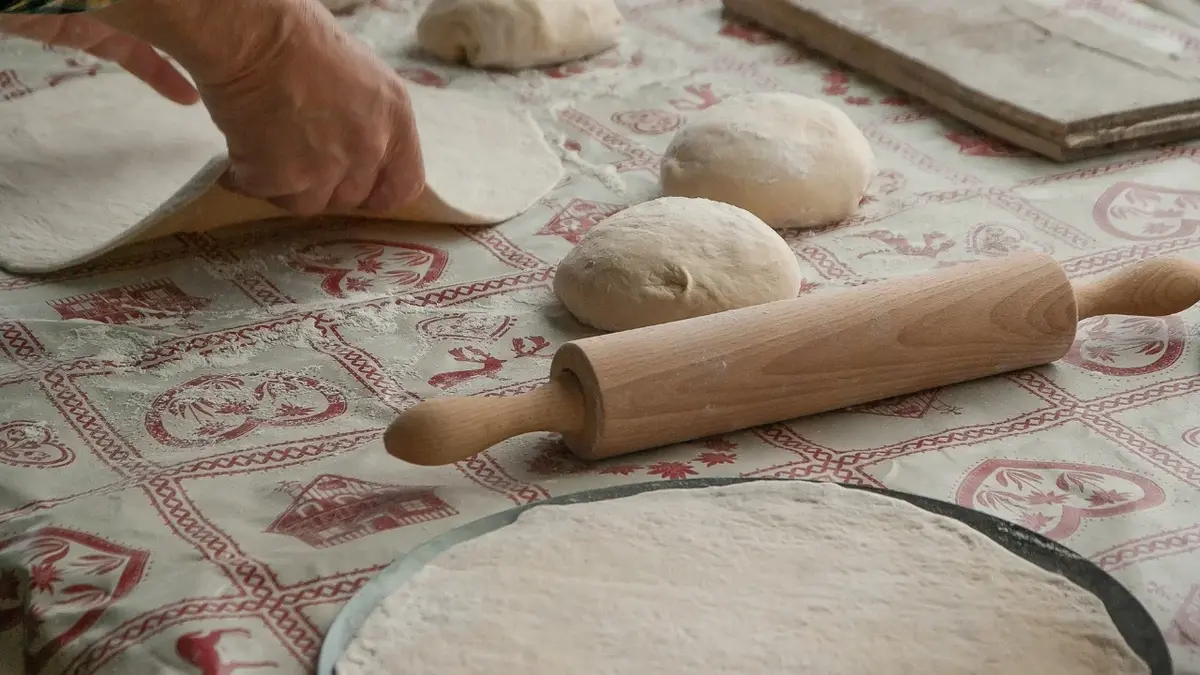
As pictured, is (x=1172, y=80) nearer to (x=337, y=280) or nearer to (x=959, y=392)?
(x=959, y=392)

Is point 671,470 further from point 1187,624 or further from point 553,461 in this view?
point 1187,624

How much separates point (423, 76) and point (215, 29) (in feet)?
3.03

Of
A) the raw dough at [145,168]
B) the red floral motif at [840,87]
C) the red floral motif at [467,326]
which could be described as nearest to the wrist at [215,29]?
the raw dough at [145,168]

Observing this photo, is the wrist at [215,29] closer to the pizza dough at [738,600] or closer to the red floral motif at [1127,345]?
the pizza dough at [738,600]

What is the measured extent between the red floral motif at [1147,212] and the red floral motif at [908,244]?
24 centimetres

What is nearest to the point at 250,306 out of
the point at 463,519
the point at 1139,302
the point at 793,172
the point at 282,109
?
the point at 282,109

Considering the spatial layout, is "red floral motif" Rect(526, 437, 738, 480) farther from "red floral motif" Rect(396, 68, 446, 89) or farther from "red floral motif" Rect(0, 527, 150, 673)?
"red floral motif" Rect(396, 68, 446, 89)

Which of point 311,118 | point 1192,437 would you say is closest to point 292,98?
point 311,118

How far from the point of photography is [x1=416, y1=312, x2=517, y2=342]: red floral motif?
1.59m

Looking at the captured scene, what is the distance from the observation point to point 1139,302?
1512 mm

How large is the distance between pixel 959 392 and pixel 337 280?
0.79 metres

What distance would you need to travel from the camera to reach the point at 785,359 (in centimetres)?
133

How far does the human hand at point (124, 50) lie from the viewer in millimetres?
1801

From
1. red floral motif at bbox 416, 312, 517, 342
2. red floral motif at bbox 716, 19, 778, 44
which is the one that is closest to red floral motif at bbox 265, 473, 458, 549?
red floral motif at bbox 416, 312, 517, 342
